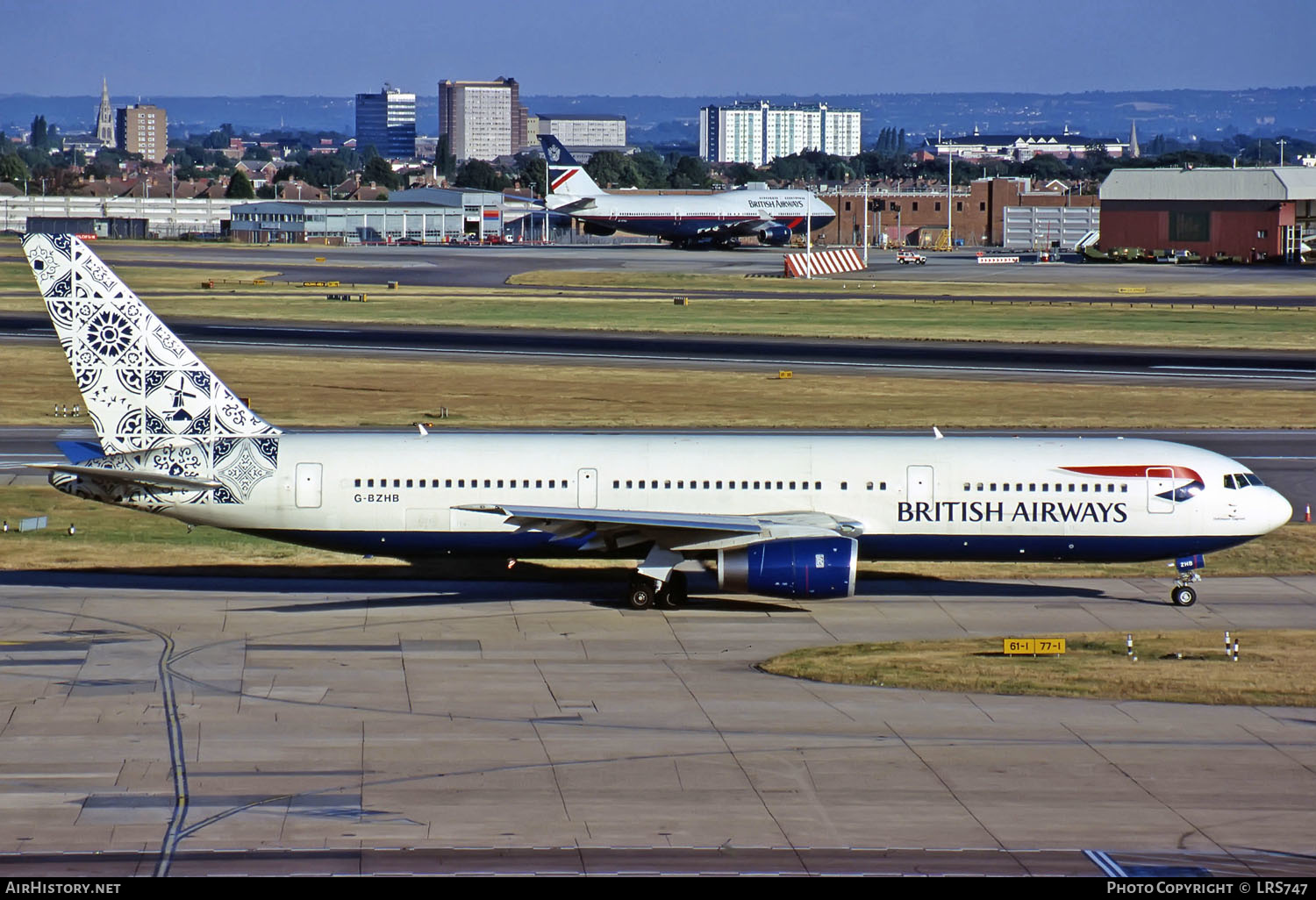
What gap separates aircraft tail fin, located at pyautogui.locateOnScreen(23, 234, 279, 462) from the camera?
1518 inches

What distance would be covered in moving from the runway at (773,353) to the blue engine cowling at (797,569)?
44506 mm

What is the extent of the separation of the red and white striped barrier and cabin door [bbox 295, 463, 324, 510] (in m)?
112

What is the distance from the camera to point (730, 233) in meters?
199

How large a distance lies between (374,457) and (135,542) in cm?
1051

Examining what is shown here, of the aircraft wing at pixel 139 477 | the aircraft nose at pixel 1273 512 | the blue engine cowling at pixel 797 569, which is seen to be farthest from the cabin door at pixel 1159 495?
the aircraft wing at pixel 139 477

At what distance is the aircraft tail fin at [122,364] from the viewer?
38.6 m

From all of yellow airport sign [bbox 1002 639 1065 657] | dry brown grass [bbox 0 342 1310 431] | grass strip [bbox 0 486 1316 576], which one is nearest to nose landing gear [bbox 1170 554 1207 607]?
grass strip [bbox 0 486 1316 576]

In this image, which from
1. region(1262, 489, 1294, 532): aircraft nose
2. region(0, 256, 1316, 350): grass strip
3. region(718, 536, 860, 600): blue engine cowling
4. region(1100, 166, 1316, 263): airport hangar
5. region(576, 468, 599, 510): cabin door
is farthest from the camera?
region(1100, 166, 1316, 263): airport hangar

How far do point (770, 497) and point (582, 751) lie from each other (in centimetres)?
1329

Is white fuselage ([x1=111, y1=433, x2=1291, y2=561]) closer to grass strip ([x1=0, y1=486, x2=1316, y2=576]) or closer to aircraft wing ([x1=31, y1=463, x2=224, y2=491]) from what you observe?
aircraft wing ([x1=31, y1=463, x2=224, y2=491])

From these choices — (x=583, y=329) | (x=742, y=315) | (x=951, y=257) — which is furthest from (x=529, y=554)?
(x=951, y=257)

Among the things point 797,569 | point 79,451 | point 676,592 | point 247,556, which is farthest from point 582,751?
point 247,556

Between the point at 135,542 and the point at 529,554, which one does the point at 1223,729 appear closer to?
the point at 529,554

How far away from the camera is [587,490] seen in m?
38.7
